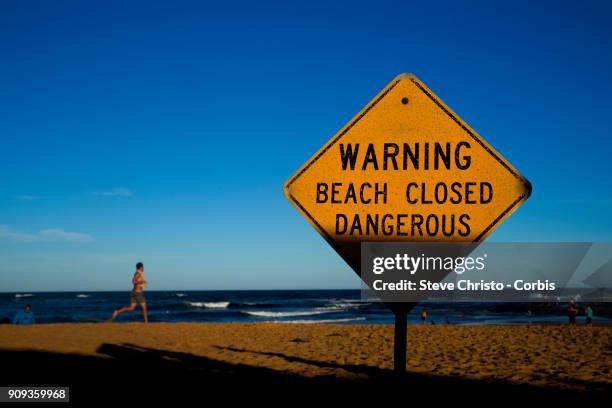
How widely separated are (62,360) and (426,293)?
10.1 m

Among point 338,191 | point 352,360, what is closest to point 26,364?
point 352,360

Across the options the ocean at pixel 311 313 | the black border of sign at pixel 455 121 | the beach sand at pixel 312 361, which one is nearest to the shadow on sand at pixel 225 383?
the beach sand at pixel 312 361

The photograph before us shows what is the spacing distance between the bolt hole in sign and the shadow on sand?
4.97 meters

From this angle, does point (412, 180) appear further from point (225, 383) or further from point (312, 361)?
point (312, 361)

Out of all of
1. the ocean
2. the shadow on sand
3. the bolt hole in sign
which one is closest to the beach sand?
the shadow on sand

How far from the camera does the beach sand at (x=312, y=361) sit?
809 cm

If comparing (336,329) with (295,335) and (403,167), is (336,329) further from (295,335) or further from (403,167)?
(403,167)

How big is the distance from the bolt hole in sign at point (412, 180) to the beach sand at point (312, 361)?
318cm

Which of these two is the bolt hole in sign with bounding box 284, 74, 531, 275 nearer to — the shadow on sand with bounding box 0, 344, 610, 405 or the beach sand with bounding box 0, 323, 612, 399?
the beach sand with bounding box 0, 323, 612, 399

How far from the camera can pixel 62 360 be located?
33.5ft

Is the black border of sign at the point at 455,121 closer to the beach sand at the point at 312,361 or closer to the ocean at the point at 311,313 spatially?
the beach sand at the point at 312,361

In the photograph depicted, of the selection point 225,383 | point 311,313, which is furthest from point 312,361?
point 311,313

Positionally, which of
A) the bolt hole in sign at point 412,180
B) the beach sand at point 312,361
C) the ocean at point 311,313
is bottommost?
the ocean at point 311,313

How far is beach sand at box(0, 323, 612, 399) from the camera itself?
809cm
